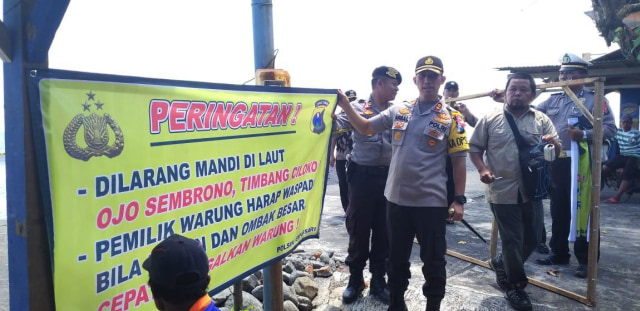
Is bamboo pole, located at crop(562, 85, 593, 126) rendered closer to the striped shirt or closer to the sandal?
the sandal

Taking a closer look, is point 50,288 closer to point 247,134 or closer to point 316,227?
point 247,134

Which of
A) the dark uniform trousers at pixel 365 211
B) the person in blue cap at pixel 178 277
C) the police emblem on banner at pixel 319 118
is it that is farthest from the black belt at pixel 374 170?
the person in blue cap at pixel 178 277

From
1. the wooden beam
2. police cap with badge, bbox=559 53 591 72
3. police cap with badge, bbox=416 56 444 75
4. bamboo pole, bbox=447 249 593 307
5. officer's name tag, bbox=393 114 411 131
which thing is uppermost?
police cap with badge, bbox=559 53 591 72

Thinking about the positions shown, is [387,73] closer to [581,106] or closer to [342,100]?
[342,100]

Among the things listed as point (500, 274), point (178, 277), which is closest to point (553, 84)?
point (500, 274)

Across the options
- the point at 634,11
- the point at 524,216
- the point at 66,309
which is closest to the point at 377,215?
the point at 524,216

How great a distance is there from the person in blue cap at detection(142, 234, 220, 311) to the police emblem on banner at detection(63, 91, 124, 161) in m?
0.46

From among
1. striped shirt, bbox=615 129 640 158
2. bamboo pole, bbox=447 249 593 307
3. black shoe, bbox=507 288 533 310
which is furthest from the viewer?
striped shirt, bbox=615 129 640 158

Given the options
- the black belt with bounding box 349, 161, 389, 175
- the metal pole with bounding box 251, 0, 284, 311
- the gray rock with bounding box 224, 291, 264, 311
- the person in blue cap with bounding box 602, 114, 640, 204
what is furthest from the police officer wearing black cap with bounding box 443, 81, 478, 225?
the person in blue cap with bounding box 602, 114, 640, 204

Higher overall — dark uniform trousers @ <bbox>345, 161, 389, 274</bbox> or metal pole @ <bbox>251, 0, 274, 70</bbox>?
metal pole @ <bbox>251, 0, 274, 70</bbox>

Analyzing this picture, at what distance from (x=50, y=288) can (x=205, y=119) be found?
0.98 metres

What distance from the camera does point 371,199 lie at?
396 cm

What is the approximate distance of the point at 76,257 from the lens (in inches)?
65.7

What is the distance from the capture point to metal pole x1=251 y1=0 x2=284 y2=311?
277 cm
